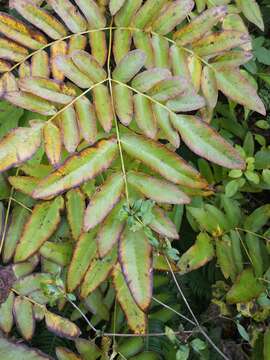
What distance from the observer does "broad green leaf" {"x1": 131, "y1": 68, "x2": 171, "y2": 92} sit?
990mm

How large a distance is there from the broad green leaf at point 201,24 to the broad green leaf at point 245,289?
→ 60 cm

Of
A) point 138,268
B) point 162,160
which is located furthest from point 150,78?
point 138,268

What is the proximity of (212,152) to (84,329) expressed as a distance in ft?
2.63

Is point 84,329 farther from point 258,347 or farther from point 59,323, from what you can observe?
point 258,347

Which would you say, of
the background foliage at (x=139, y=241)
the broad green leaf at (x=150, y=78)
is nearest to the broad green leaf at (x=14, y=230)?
the background foliage at (x=139, y=241)

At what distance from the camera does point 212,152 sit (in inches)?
38.1

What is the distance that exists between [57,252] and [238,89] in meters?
0.61

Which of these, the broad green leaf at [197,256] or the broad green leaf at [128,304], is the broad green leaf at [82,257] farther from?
the broad green leaf at [197,256]

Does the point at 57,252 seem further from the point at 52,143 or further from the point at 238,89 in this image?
the point at 238,89

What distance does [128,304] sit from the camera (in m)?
1.07

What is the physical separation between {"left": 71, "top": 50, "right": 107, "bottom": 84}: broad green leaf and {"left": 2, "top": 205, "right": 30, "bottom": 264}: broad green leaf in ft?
1.28

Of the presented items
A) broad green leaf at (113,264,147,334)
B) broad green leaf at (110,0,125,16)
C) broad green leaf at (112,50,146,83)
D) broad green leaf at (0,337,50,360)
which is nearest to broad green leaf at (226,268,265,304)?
broad green leaf at (113,264,147,334)

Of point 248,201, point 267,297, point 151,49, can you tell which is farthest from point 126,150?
point 248,201

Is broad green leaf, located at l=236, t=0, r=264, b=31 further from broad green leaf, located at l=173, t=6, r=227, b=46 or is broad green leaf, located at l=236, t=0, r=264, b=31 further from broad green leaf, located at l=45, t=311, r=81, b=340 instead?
broad green leaf, located at l=45, t=311, r=81, b=340
